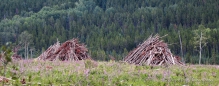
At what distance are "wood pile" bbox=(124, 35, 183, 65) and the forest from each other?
171 ft

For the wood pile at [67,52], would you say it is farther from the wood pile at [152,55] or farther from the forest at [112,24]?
the forest at [112,24]

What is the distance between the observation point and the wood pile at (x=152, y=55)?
1644 cm

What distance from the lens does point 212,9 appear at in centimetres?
12138

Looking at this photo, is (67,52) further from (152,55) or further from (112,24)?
(112,24)

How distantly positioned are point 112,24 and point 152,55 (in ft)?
341

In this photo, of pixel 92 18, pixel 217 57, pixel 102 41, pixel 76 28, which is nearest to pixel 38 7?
pixel 92 18

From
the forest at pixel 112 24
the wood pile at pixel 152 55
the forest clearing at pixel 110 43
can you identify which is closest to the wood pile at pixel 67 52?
the forest clearing at pixel 110 43

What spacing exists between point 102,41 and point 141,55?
75.0 m

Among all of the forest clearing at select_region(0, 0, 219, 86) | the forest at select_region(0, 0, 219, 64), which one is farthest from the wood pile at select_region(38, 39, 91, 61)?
the forest at select_region(0, 0, 219, 64)

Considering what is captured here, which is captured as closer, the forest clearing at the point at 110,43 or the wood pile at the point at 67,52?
the forest clearing at the point at 110,43

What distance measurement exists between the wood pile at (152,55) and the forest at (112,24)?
52156mm

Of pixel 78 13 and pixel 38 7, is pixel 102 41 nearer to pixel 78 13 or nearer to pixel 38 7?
pixel 78 13

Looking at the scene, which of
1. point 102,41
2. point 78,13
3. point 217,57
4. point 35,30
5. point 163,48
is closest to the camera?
point 163,48

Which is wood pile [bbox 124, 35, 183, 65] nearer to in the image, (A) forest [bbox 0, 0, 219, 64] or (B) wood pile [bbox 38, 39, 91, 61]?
(B) wood pile [bbox 38, 39, 91, 61]
